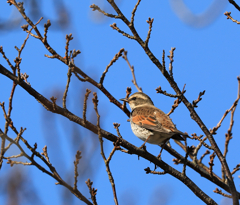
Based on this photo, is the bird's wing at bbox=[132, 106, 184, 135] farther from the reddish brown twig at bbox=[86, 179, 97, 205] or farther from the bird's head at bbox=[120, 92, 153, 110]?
the reddish brown twig at bbox=[86, 179, 97, 205]

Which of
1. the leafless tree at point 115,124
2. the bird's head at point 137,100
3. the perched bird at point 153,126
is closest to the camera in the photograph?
the leafless tree at point 115,124

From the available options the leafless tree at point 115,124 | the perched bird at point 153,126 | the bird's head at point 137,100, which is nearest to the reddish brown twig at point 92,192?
the leafless tree at point 115,124

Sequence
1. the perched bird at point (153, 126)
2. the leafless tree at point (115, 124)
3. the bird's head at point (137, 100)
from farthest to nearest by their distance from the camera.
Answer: the bird's head at point (137, 100) < the perched bird at point (153, 126) < the leafless tree at point (115, 124)

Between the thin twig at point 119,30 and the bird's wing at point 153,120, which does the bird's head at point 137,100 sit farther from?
the thin twig at point 119,30

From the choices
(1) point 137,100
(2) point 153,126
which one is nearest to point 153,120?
(2) point 153,126

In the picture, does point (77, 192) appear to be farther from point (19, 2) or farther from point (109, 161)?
point (19, 2)

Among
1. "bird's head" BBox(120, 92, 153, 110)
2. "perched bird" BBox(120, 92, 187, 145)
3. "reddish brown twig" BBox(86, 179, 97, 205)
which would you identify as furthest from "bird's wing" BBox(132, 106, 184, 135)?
"reddish brown twig" BBox(86, 179, 97, 205)

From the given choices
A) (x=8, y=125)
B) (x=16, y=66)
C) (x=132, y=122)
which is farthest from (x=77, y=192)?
(x=132, y=122)

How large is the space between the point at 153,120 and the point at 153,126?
39 centimetres

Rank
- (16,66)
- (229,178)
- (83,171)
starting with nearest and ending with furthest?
(83,171) → (16,66) → (229,178)

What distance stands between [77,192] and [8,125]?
1428 millimetres

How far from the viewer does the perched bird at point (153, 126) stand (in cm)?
747

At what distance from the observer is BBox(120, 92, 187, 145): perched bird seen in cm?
747

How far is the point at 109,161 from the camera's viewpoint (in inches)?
183
